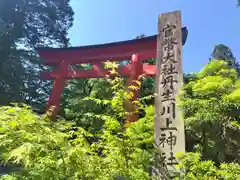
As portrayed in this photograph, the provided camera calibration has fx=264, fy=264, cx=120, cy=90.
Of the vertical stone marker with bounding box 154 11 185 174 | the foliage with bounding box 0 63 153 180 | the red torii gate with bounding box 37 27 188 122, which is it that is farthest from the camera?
the red torii gate with bounding box 37 27 188 122

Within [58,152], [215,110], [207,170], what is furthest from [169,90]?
[58,152]

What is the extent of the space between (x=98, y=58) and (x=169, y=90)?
511cm

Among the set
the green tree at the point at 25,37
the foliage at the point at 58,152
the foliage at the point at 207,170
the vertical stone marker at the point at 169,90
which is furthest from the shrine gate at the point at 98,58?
the foliage at the point at 207,170

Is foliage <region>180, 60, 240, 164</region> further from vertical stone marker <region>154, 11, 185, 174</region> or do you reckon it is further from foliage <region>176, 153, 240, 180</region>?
foliage <region>176, 153, 240, 180</region>

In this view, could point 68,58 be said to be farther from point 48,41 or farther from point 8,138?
point 8,138

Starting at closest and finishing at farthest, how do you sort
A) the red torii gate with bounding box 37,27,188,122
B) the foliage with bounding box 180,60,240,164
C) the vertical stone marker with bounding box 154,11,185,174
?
1. the foliage with bounding box 180,60,240,164
2. the vertical stone marker with bounding box 154,11,185,174
3. the red torii gate with bounding box 37,27,188,122

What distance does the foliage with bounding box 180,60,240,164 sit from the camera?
10.1 feet

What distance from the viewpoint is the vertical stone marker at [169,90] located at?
3902 millimetres

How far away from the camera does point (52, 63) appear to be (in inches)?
391

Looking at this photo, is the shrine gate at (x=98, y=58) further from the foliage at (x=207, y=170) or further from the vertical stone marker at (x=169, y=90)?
the foliage at (x=207, y=170)

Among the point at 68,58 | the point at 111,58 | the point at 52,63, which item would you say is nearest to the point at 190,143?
the point at 111,58

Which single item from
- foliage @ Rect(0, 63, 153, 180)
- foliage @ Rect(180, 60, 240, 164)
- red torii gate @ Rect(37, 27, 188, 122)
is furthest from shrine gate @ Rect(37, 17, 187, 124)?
foliage @ Rect(0, 63, 153, 180)

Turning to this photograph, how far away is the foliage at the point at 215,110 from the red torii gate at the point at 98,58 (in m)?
4.31

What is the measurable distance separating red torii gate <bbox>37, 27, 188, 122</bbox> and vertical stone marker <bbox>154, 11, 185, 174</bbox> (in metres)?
2.93
